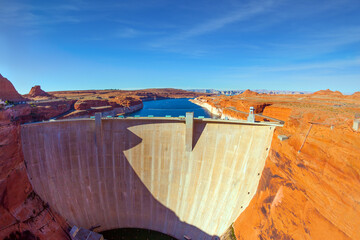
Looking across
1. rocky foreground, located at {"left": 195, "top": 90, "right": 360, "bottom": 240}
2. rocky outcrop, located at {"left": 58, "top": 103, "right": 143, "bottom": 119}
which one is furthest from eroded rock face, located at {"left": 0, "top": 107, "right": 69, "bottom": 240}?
rocky outcrop, located at {"left": 58, "top": 103, "right": 143, "bottom": 119}

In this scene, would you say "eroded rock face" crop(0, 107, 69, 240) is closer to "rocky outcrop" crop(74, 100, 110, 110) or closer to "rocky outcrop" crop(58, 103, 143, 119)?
"rocky outcrop" crop(58, 103, 143, 119)

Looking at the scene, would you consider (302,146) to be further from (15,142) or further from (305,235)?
(15,142)

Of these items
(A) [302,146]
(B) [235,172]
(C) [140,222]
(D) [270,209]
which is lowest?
(C) [140,222]

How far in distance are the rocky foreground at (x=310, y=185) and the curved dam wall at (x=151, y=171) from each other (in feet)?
5.18

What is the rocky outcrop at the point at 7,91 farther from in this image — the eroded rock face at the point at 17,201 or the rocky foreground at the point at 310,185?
the rocky foreground at the point at 310,185

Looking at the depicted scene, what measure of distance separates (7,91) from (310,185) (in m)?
Result: 56.6

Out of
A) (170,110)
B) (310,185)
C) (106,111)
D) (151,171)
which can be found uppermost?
(310,185)

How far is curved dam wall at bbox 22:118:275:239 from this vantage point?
47.2 ft

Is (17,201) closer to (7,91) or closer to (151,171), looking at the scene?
(151,171)

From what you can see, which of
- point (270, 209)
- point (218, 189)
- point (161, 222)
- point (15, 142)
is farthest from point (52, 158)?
point (270, 209)

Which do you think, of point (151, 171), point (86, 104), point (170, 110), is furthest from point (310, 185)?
point (170, 110)

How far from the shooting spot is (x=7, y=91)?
3697 centimetres

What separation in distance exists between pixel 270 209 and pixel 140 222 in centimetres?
1243

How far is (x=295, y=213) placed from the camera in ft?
32.6
